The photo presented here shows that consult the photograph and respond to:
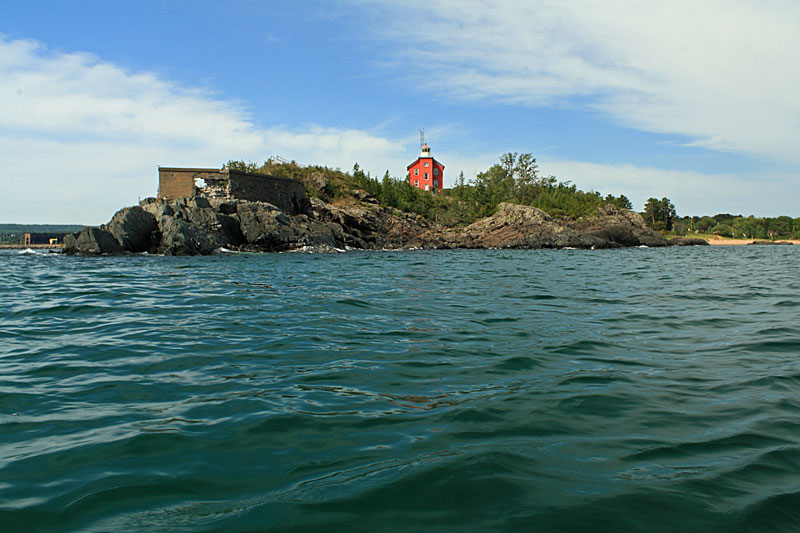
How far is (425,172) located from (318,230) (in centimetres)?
4880

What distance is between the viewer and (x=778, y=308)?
8.64m

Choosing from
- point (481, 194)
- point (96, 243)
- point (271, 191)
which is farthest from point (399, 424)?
point (481, 194)

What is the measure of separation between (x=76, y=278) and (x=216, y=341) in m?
11.1

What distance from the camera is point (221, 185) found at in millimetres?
38375

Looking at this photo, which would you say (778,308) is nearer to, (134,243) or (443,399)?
(443,399)

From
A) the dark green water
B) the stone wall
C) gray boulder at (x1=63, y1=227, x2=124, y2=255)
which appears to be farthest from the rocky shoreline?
the dark green water

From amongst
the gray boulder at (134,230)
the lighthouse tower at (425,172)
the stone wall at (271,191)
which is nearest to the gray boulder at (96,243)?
the gray boulder at (134,230)

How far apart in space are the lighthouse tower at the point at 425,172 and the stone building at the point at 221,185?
43.9m

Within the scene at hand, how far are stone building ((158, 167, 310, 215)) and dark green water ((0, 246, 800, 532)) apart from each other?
32.8 metres

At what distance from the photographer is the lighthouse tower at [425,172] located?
275 feet

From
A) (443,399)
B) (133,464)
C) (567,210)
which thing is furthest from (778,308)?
(567,210)

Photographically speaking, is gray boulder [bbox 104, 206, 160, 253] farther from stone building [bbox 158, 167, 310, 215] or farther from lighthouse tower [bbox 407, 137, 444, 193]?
lighthouse tower [bbox 407, 137, 444, 193]

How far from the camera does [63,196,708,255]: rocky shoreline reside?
2777 cm

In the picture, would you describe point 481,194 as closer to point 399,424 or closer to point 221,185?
point 221,185
